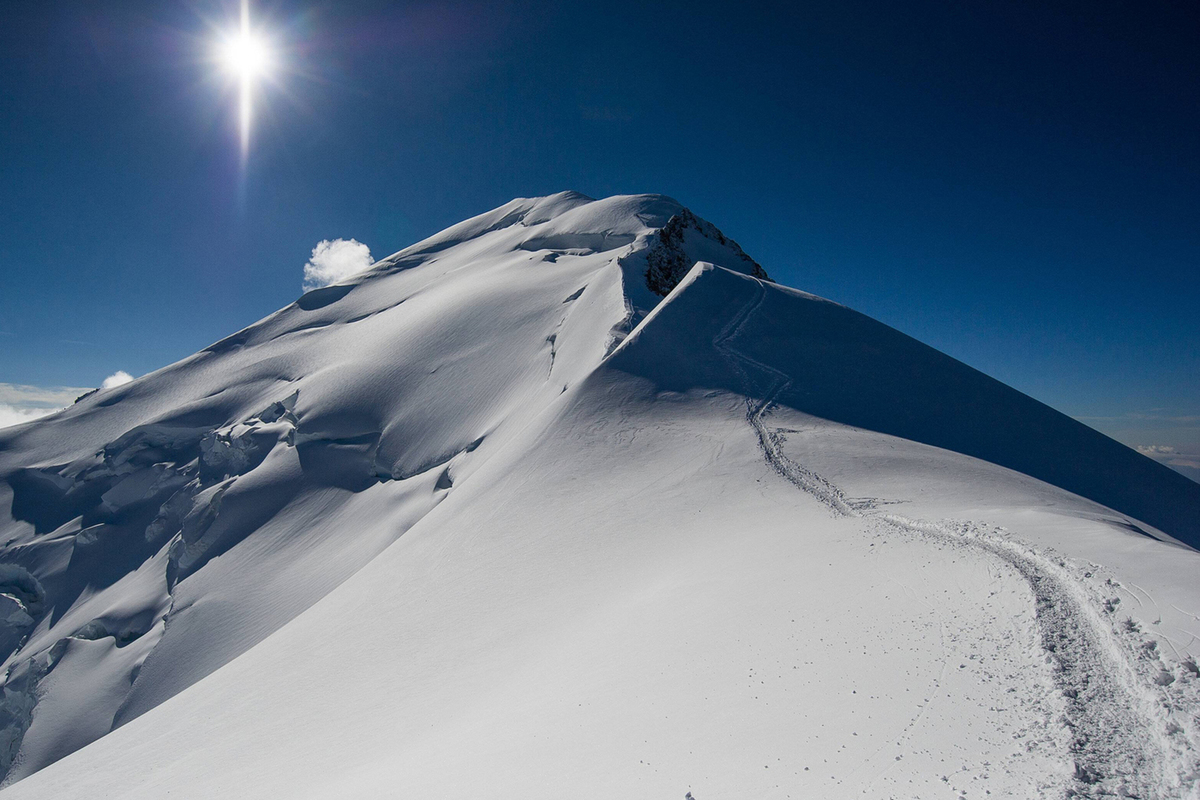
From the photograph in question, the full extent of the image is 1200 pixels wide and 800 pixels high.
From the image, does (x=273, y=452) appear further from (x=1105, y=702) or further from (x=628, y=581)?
(x=1105, y=702)

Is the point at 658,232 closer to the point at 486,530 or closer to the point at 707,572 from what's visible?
the point at 486,530

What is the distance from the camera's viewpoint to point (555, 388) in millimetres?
25906

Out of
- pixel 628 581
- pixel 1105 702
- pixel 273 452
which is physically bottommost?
pixel 1105 702

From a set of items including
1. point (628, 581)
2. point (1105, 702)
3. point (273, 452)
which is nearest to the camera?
point (1105, 702)

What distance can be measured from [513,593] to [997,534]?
10338mm

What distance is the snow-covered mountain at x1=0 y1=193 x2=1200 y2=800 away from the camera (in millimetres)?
6234

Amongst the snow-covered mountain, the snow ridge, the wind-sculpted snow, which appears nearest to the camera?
the snow ridge

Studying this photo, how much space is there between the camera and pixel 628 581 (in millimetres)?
11602

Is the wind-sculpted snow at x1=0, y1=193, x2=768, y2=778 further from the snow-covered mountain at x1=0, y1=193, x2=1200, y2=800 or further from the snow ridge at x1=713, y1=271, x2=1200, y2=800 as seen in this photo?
the snow ridge at x1=713, y1=271, x2=1200, y2=800

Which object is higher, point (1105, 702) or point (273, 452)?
point (273, 452)

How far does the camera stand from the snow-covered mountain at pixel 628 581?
6.23 meters

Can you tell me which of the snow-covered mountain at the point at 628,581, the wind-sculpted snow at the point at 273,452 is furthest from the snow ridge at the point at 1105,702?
the wind-sculpted snow at the point at 273,452

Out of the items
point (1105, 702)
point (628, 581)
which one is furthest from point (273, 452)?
point (1105, 702)

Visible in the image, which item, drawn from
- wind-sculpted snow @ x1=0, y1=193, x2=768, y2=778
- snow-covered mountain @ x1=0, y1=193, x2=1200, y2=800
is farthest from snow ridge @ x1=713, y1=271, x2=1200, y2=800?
wind-sculpted snow @ x1=0, y1=193, x2=768, y2=778
